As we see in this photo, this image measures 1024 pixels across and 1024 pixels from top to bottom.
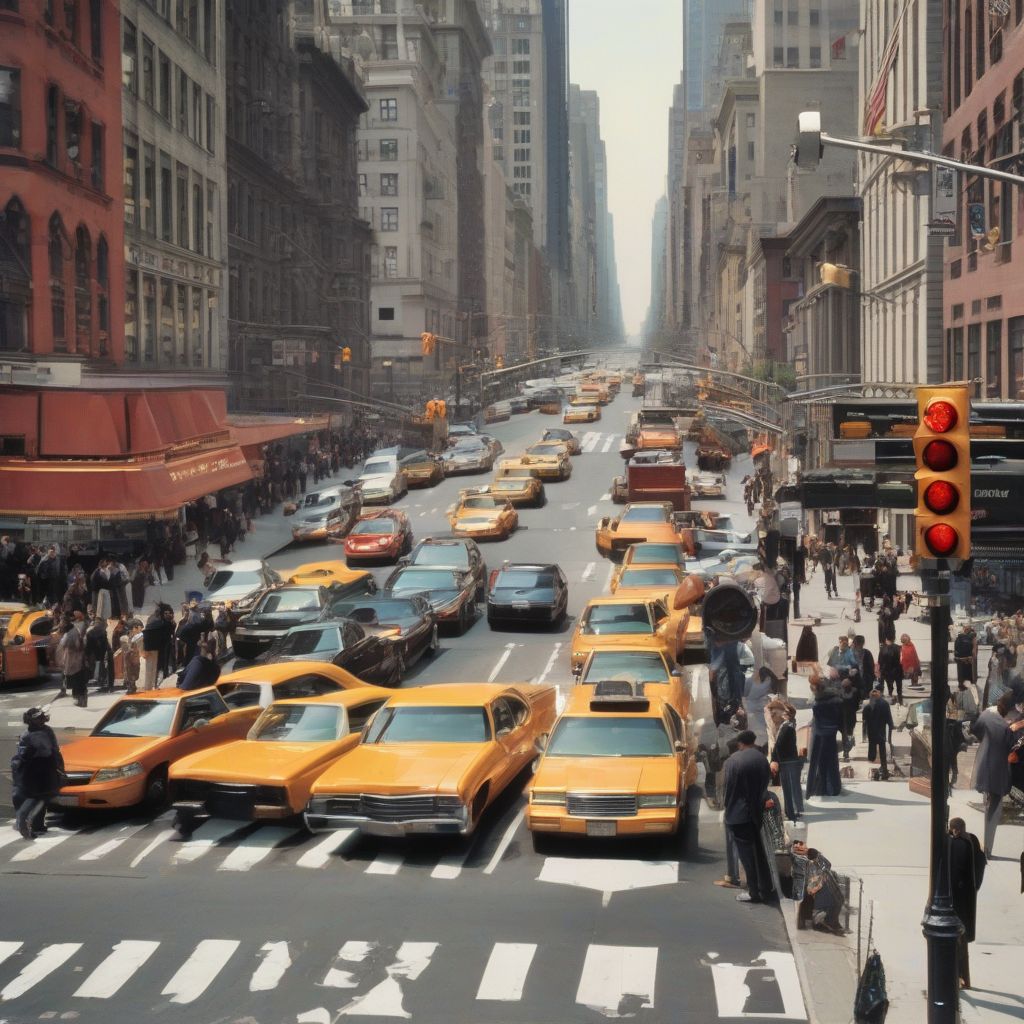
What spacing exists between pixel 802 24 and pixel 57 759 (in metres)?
158

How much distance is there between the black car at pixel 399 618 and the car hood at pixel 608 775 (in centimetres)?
1079

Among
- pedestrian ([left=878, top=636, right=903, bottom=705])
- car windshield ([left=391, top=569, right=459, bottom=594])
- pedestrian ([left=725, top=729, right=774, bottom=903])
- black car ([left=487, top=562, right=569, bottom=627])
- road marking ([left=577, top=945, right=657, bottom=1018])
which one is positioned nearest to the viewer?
road marking ([left=577, top=945, right=657, bottom=1018])

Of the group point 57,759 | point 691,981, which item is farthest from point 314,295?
point 691,981

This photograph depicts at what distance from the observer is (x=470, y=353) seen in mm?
155500

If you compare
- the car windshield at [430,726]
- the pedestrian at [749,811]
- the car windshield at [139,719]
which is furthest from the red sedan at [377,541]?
the pedestrian at [749,811]

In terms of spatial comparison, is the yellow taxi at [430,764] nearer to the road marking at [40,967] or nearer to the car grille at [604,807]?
the car grille at [604,807]

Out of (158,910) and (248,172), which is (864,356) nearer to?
(248,172)

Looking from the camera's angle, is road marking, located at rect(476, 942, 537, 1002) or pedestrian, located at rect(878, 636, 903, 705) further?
pedestrian, located at rect(878, 636, 903, 705)

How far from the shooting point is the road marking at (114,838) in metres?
15.8

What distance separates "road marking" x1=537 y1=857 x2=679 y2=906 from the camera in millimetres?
14211

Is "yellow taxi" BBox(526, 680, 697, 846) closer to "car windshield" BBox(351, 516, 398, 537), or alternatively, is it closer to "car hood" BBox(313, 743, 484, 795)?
"car hood" BBox(313, 743, 484, 795)

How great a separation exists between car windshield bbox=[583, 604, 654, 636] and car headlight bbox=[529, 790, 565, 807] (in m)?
11.6

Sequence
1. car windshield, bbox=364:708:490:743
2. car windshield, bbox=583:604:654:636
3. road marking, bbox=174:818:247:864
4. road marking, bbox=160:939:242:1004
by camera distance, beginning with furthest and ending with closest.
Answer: car windshield, bbox=583:604:654:636
car windshield, bbox=364:708:490:743
road marking, bbox=174:818:247:864
road marking, bbox=160:939:242:1004

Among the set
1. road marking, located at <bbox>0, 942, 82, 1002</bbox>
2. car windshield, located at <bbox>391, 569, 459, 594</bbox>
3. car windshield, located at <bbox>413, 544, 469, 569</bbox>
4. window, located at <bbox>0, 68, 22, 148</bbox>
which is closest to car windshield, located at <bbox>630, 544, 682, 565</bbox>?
car windshield, located at <bbox>413, 544, 469, 569</bbox>
